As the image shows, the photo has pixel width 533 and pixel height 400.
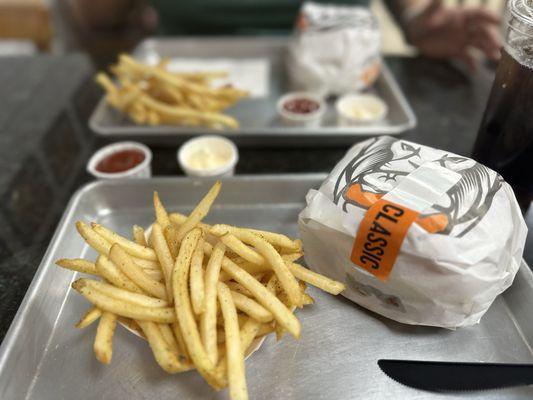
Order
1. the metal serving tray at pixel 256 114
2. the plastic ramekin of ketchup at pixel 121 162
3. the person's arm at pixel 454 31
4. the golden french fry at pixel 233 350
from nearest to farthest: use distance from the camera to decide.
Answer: the golden french fry at pixel 233 350
the plastic ramekin of ketchup at pixel 121 162
the metal serving tray at pixel 256 114
the person's arm at pixel 454 31

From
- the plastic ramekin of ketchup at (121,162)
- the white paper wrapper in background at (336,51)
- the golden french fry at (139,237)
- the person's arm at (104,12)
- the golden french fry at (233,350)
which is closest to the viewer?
the golden french fry at (233,350)

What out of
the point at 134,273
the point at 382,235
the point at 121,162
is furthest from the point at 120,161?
the point at 382,235

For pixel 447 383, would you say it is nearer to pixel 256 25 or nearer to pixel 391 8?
pixel 256 25

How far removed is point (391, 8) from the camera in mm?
3027

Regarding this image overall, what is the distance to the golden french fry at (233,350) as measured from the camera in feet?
2.96

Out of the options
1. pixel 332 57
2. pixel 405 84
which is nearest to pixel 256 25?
pixel 332 57

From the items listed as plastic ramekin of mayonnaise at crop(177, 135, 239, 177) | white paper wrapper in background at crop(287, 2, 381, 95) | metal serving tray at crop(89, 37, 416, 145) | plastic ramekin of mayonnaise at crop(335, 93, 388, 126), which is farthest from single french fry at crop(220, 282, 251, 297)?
white paper wrapper in background at crop(287, 2, 381, 95)

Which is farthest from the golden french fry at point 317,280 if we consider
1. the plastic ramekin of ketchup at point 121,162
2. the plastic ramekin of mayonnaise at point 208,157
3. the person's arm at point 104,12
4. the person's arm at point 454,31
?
the person's arm at point 104,12

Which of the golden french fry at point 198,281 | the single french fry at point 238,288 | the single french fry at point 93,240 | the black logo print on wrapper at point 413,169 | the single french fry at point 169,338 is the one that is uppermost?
the black logo print on wrapper at point 413,169

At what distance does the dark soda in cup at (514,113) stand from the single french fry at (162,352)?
3.71 feet

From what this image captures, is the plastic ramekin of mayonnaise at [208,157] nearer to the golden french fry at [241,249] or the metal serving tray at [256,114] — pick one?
the metal serving tray at [256,114]

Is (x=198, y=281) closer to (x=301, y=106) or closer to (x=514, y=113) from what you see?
(x=514, y=113)

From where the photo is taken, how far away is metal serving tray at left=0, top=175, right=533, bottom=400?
1.05 metres

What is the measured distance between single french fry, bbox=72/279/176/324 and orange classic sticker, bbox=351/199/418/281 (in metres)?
0.50
